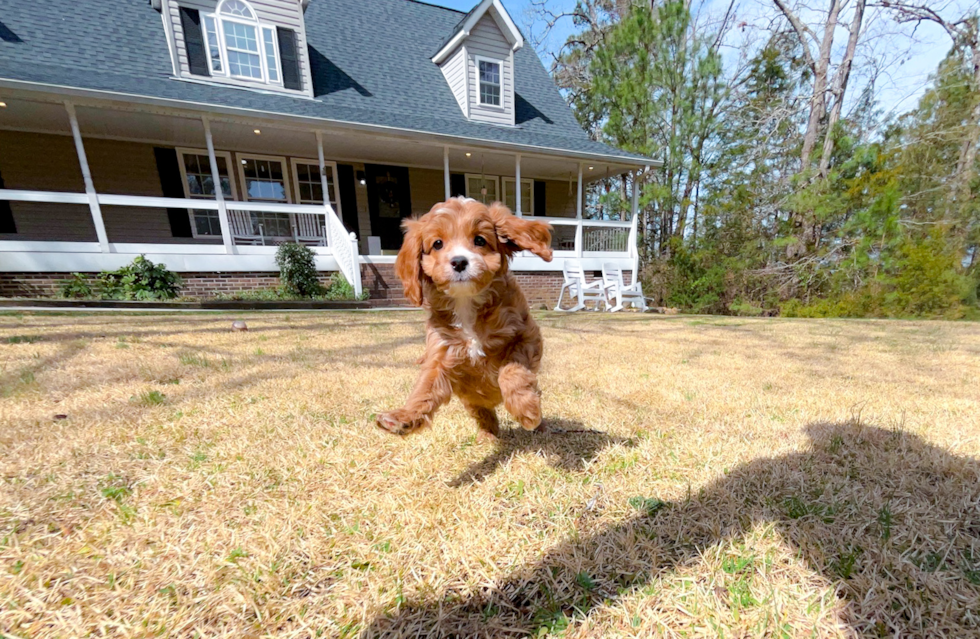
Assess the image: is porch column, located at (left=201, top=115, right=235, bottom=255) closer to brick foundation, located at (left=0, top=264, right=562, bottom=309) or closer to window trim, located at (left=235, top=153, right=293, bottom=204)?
brick foundation, located at (left=0, top=264, right=562, bottom=309)

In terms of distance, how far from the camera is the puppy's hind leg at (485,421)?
245 cm

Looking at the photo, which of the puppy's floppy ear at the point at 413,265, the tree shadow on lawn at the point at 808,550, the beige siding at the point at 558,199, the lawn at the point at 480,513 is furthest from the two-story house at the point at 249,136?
the tree shadow on lawn at the point at 808,550

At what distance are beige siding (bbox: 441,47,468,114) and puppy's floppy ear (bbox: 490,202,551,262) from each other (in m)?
13.0

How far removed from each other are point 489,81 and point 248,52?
7354mm

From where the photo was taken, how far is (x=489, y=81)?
13.5 m

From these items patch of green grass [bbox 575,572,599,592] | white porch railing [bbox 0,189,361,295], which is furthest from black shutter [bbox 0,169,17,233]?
patch of green grass [bbox 575,572,599,592]

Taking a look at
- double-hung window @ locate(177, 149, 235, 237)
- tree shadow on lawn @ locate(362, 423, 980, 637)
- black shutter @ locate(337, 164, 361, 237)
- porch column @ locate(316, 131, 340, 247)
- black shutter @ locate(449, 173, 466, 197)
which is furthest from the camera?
black shutter @ locate(449, 173, 466, 197)

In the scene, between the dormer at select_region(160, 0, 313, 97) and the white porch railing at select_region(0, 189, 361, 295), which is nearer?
the white porch railing at select_region(0, 189, 361, 295)

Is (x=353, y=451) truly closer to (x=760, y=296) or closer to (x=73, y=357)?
(x=73, y=357)

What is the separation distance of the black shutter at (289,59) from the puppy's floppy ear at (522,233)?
12295mm

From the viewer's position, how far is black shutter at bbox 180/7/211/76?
10000 mm

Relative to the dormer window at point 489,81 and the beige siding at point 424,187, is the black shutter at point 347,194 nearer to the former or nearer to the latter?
the beige siding at point 424,187

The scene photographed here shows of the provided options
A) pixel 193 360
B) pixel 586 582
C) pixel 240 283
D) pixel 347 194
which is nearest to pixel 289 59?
pixel 347 194

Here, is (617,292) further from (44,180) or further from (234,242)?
(44,180)
